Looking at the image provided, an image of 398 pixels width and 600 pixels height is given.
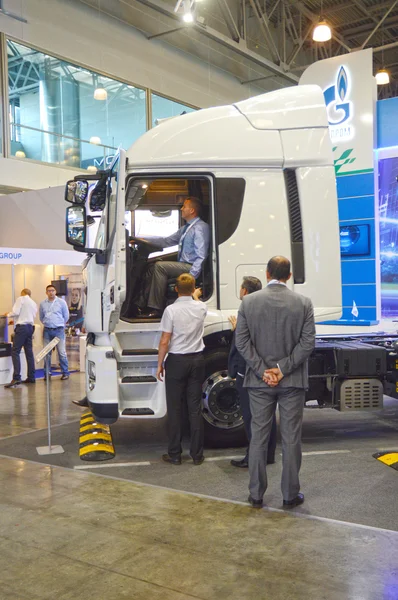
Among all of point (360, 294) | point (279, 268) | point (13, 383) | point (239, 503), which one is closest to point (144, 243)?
point (279, 268)

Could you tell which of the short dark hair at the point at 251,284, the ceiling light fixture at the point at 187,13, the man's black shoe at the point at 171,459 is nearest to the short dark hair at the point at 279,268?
the short dark hair at the point at 251,284

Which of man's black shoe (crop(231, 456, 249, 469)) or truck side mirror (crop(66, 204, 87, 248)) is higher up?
truck side mirror (crop(66, 204, 87, 248))

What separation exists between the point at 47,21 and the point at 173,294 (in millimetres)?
11103

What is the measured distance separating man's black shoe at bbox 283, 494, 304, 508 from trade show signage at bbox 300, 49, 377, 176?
321 centimetres

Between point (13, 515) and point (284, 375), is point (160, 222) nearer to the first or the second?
point (284, 375)

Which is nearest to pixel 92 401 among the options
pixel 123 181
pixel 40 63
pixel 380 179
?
pixel 123 181

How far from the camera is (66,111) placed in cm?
1591

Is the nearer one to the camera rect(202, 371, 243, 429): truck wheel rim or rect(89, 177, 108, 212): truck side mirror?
rect(89, 177, 108, 212): truck side mirror

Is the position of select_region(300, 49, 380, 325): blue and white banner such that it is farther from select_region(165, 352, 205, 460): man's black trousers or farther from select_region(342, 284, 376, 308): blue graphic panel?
select_region(165, 352, 205, 460): man's black trousers

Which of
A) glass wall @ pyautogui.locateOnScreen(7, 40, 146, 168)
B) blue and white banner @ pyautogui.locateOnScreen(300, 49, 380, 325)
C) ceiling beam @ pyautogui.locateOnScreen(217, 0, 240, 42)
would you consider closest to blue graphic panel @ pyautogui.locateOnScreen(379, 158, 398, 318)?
blue and white banner @ pyautogui.locateOnScreen(300, 49, 380, 325)

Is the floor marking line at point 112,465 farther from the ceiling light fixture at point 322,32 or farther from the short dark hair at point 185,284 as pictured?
the ceiling light fixture at point 322,32

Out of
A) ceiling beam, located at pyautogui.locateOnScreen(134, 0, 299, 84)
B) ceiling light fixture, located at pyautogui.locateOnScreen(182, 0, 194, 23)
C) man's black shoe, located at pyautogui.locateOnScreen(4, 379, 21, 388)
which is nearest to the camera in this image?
man's black shoe, located at pyautogui.locateOnScreen(4, 379, 21, 388)

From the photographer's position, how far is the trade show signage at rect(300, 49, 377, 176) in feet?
20.3

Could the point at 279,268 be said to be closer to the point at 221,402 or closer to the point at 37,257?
the point at 221,402
